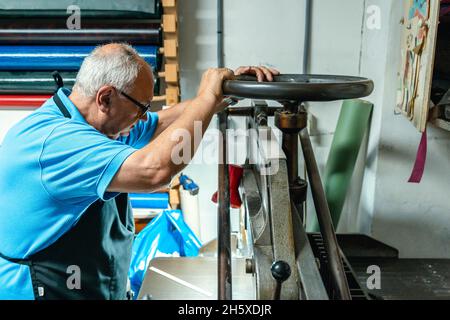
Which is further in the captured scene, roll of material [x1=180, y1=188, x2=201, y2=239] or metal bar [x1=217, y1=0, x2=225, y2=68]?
roll of material [x1=180, y1=188, x2=201, y2=239]

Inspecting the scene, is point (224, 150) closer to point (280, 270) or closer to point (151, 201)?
point (280, 270)

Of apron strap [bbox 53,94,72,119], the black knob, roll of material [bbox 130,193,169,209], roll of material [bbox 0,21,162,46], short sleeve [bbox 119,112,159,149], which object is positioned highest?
roll of material [bbox 0,21,162,46]

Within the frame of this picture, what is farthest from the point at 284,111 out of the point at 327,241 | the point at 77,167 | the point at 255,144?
the point at 77,167

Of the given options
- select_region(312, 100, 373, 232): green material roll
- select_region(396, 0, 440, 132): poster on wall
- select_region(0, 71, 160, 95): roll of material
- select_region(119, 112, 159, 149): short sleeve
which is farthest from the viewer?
select_region(0, 71, 160, 95): roll of material

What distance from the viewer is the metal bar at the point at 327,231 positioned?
0.93m

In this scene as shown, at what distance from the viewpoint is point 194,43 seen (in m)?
2.20

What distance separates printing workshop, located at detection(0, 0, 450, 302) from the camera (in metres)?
1.00

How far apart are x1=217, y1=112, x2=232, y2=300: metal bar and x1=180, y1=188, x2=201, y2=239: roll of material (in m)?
0.99

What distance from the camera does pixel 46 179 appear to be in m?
1.08

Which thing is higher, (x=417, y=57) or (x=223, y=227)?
Answer: (x=417, y=57)

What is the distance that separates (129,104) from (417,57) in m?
1.01


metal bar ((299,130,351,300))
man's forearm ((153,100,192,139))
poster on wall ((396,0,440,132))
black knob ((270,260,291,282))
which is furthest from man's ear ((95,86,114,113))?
poster on wall ((396,0,440,132))

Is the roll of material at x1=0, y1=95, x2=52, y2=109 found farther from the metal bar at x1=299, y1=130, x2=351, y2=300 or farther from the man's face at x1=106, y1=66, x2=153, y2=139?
the metal bar at x1=299, y1=130, x2=351, y2=300

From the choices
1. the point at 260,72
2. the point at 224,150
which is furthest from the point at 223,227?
the point at 260,72
